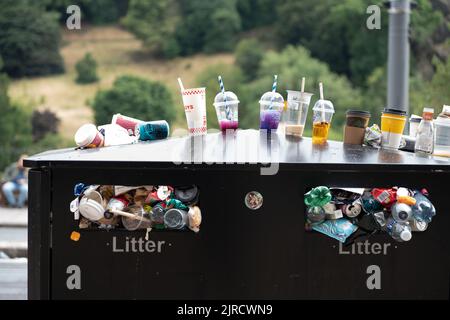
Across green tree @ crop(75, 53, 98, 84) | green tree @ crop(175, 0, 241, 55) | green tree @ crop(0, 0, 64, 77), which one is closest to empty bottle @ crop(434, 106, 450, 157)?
green tree @ crop(75, 53, 98, 84)

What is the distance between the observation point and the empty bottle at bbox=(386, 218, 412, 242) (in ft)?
12.3

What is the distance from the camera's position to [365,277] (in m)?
3.80

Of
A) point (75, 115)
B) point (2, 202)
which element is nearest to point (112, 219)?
point (2, 202)

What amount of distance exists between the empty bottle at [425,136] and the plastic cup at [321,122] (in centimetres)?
46

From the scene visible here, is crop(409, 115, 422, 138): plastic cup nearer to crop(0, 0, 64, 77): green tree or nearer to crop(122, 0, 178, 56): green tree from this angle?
crop(0, 0, 64, 77): green tree

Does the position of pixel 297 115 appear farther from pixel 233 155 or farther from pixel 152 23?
pixel 152 23

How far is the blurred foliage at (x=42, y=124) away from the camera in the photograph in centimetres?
3375

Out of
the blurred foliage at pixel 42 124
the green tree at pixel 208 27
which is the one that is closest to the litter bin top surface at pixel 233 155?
the blurred foliage at pixel 42 124

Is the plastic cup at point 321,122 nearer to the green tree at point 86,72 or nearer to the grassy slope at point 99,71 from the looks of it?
the grassy slope at point 99,71

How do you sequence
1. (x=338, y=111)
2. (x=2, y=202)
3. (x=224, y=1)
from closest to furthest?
(x=2, y=202) < (x=338, y=111) < (x=224, y=1)

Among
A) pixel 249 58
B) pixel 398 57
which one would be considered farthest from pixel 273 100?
pixel 249 58

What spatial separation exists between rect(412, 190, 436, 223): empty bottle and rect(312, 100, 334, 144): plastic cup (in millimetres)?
613

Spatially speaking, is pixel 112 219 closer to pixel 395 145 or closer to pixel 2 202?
pixel 395 145

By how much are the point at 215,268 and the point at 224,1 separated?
54.2 meters
